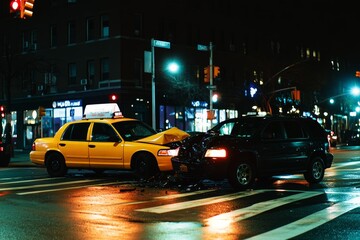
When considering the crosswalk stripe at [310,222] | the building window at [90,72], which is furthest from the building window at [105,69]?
the crosswalk stripe at [310,222]

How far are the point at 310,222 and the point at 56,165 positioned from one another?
10.3 meters

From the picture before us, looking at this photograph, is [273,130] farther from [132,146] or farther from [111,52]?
[111,52]

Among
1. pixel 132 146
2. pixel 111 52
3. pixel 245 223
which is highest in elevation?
pixel 111 52

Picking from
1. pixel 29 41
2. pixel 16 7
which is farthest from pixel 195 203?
pixel 29 41

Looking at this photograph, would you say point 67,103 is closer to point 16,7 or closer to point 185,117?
point 185,117

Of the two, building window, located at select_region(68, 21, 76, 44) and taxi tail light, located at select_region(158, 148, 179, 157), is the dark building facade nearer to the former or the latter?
building window, located at select_region(68, 21, 76, 44)

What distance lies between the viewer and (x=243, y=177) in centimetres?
1234

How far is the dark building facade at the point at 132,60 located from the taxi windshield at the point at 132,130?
A: 17129mm

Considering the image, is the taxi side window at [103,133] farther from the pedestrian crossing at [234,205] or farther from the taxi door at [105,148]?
the pedestrian crossing at [234,205]

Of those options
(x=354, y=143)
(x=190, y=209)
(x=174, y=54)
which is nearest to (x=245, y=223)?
(x=190, y=209)

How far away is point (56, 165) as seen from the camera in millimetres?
16562

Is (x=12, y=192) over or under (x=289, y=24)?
under

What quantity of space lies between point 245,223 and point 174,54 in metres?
32.9

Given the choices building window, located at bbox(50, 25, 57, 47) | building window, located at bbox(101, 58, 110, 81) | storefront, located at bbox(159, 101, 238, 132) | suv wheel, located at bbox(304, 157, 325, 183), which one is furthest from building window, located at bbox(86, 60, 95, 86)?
suv wheel, located at bbox(304, 157, 325, 183)
